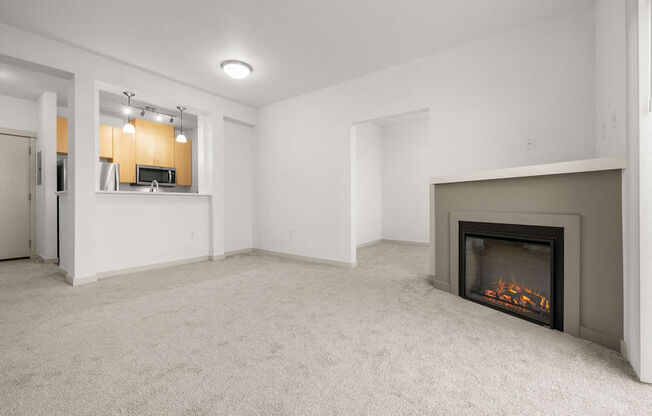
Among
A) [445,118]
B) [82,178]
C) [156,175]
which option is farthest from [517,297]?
[156,175]

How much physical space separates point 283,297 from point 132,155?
15.3 feet

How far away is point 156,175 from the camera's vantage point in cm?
570

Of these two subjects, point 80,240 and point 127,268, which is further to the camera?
point 127,268

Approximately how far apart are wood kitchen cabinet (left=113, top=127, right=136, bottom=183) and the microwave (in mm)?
98

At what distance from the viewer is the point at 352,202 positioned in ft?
13.3

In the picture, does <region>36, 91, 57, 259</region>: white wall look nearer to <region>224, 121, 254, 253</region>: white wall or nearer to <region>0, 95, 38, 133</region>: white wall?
<region>0, 95, 38, 133</region>: white wall

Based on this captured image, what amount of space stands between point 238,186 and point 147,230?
162 cm

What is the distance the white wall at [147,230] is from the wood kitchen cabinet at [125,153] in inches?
75.7

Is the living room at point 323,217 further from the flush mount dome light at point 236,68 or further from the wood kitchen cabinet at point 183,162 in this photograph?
the wood kitchen cabinet at point 183,162

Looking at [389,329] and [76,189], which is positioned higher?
[76,189]

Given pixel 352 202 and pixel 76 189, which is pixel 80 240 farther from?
pixel 352 202

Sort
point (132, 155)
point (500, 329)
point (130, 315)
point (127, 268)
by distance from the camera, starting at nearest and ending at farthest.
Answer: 1. point (500, 329)
2. point (130, 315)
3. point (127, 268)
4. point (132, 155)

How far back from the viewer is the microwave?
5512mm

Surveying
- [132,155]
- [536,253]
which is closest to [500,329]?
[536,253]
